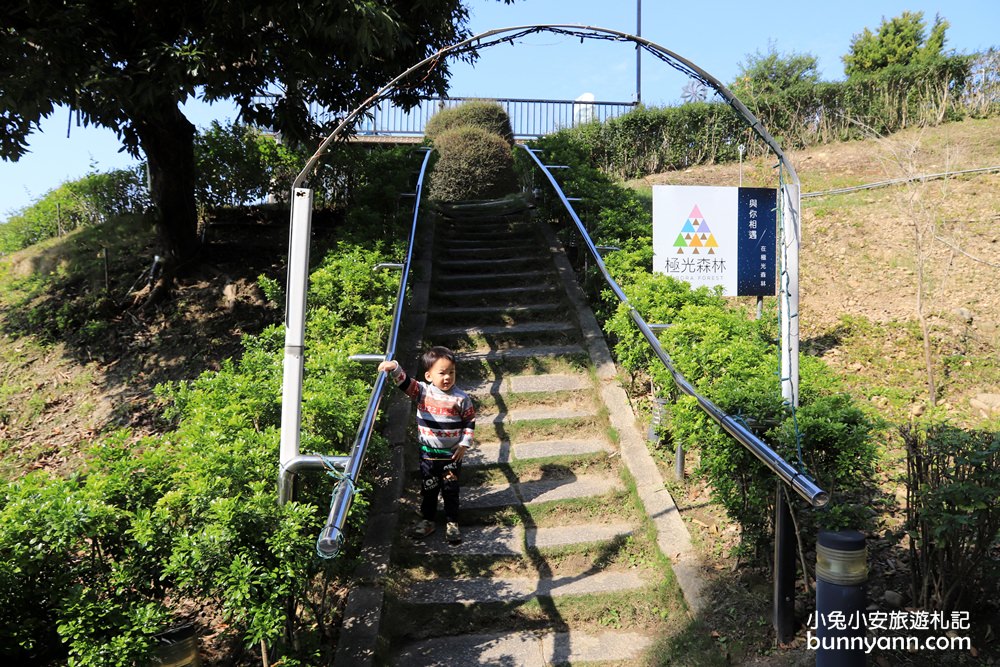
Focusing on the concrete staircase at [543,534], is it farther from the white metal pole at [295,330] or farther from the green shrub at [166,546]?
the white metal pole at [295,330]

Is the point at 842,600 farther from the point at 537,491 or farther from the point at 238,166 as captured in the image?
the point at 238,166

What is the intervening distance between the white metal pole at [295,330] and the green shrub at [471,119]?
11984 millimetres

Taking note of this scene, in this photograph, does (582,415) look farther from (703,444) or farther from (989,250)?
(989,250)

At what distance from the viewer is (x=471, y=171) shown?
1324 centimetres

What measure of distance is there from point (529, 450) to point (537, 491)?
0.43 meters

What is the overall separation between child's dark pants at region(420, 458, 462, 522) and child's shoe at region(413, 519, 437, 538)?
124mm

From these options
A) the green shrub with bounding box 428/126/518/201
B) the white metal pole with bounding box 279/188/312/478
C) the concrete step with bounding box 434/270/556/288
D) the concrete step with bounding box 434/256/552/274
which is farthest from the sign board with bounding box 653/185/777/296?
the green shrub with bounding box 428/126/518/201

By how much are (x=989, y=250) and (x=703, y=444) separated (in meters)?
5.88

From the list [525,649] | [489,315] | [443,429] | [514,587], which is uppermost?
[489,315]

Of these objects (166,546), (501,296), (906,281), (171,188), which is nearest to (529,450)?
(501,296)

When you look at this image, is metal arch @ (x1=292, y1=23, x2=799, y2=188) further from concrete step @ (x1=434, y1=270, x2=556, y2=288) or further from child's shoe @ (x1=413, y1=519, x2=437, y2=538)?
concrete step @ (x1=434, y1=270, x2=556, y2=288)

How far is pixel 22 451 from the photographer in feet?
20.2

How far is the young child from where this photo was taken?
4.19 meters

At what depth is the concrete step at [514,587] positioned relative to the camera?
3.87 m
